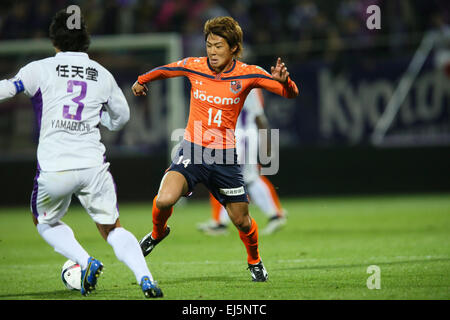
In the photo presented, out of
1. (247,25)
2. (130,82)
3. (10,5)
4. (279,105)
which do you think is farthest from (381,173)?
(10,5)

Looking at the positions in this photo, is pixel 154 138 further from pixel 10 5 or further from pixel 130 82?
pixel 10 5

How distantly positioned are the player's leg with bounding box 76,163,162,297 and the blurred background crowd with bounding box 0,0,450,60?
9569 mm

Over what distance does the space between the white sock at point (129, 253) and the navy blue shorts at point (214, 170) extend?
96 cm

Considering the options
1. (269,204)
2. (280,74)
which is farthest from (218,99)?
(269,204)

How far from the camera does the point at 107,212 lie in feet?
16.7

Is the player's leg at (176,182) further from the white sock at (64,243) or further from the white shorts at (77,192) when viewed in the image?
the white sock at (64,243)

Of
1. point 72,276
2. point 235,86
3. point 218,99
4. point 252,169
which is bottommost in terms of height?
point 252,169

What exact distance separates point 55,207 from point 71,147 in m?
0.47

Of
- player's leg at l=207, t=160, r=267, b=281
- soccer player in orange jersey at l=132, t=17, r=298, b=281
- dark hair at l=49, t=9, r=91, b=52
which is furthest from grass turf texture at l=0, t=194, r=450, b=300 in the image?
dark hair at l=49, t=9, r=91, b=52

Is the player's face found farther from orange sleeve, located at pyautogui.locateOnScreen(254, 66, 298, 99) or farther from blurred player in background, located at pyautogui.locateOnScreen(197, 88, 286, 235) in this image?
blurred player in background, located at pyautogui.locateOnScreen(197, 88, 286, 235)

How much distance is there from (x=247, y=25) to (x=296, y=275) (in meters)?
10.2

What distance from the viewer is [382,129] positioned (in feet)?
46.4

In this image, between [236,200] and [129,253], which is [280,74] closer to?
[236,200]

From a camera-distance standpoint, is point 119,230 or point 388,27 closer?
point 119,230
